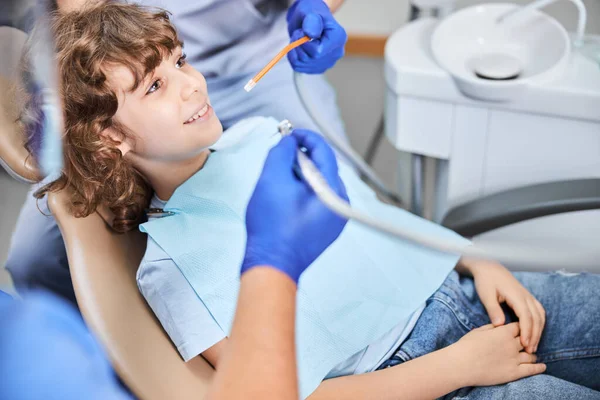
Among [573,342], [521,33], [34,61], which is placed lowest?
[573,342]

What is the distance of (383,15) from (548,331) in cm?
50

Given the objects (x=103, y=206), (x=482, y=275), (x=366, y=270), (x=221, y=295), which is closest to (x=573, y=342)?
(x=482, y=275)

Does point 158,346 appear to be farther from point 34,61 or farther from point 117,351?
point 34,61

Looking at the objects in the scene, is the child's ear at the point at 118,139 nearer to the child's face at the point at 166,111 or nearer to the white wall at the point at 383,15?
the child's face at the point at 166,111

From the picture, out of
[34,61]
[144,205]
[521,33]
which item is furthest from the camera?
[521,33]

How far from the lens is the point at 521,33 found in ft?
2.99

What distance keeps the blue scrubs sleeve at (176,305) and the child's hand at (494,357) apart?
0.84ft

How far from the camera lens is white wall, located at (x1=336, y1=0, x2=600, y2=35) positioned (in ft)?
3.05

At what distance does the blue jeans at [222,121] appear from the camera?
0.55m

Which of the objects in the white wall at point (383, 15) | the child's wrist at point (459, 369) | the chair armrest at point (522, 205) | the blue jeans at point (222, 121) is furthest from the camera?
the white wall at point (383, 15)

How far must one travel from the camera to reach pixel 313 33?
721 millimetres

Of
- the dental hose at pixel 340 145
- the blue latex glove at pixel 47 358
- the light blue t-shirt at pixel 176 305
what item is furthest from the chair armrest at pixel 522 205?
the blue latex glove at pixel 47 358

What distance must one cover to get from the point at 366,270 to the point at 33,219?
13.9 inches

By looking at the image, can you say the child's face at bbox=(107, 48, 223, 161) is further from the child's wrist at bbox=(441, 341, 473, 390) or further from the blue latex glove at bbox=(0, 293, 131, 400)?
the child's wrist at bbox=(441, 341, 473, 390)
